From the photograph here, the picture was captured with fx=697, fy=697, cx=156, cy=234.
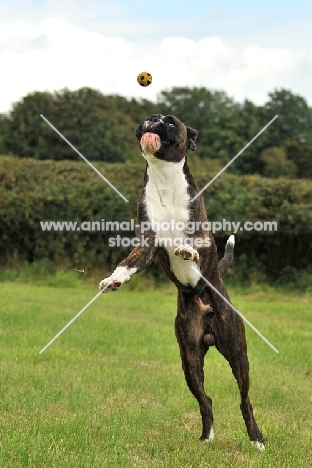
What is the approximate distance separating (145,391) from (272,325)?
516 centimetres

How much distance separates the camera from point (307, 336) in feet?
38.0

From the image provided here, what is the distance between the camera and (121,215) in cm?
1686

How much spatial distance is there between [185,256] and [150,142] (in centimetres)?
80

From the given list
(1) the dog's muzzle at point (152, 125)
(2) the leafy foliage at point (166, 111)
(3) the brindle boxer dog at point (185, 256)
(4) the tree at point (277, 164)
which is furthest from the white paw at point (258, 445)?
(4) the tree at point (277, 164)

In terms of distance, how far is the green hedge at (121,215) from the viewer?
658 inches

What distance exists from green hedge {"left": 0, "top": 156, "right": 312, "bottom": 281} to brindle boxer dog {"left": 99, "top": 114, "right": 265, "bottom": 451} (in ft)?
36.7

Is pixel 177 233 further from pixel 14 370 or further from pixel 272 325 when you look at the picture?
pixel 272 325

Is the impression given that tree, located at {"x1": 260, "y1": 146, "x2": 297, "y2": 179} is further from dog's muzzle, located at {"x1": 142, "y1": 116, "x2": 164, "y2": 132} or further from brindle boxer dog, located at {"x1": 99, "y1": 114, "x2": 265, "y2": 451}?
dog's muzzle, located at {"x1": 142, "y1": 116, "x2": 164, "y2": 132}

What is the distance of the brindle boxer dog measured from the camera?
4637 millimetres

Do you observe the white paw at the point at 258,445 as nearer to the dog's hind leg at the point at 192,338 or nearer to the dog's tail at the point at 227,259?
the dog's hind leg at the point at 192,338

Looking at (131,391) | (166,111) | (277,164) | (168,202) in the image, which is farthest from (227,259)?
(166,111)

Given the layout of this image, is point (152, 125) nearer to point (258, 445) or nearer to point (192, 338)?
point (192, 338)

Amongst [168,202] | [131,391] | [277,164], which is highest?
[277,164]

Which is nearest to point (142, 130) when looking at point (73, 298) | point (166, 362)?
point (166, 362)
